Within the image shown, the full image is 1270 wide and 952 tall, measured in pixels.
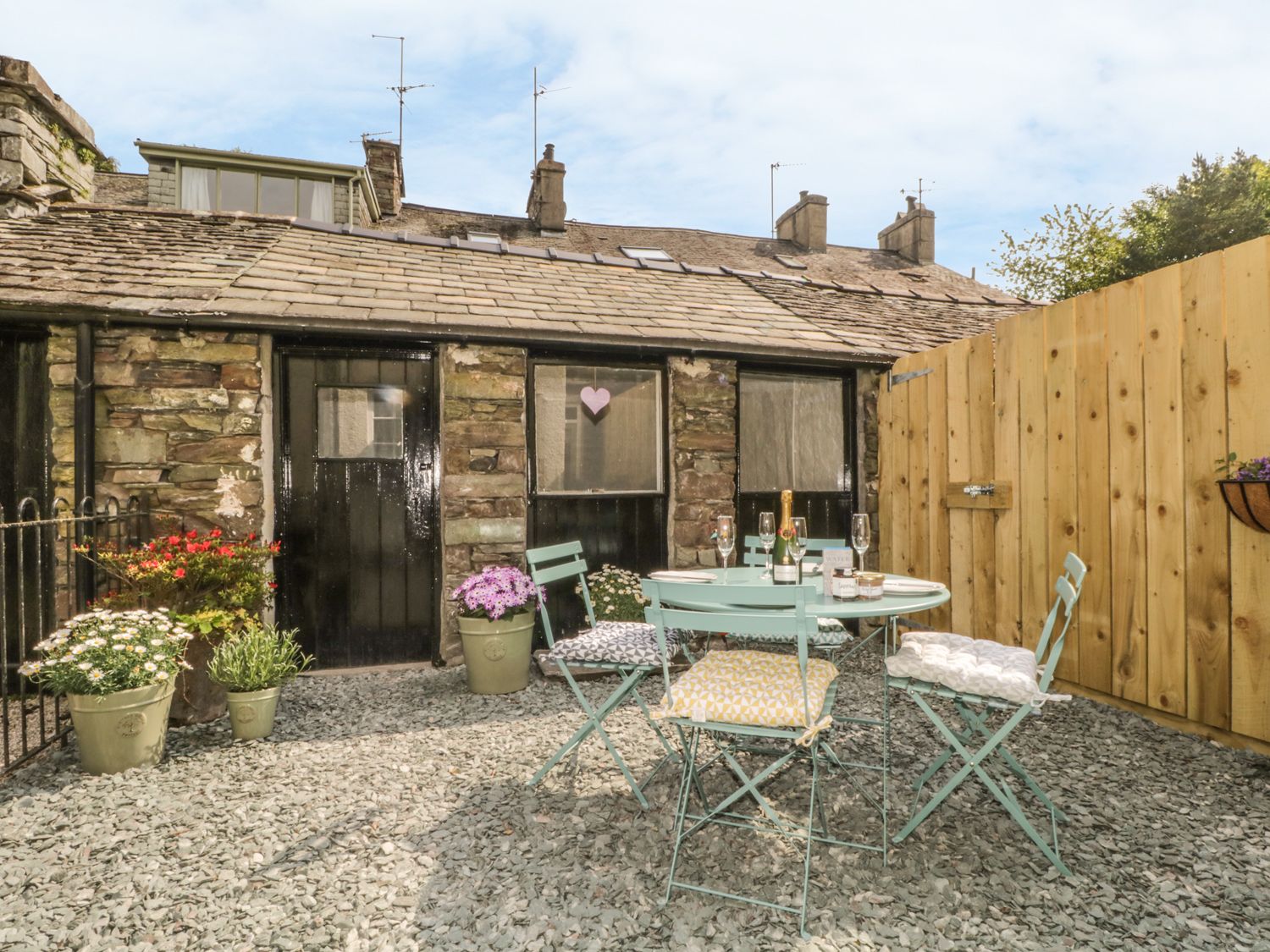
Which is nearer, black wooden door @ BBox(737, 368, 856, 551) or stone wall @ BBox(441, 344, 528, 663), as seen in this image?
stone wall @ BBox(441, 344, 528, 663)

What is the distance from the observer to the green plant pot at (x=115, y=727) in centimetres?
318

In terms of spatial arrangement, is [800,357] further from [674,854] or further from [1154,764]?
[674,854]

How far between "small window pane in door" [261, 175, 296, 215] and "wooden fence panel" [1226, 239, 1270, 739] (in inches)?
496

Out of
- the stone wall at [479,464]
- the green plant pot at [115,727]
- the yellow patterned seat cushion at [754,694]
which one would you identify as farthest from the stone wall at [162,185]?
the yellow patterned seat cushion at [754,694]

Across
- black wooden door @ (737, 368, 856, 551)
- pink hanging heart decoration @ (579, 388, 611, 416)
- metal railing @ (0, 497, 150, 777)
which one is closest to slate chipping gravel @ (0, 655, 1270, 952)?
metal railing @ (0, 497, 150, 777)

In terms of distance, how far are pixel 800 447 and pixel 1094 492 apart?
257 centimetres

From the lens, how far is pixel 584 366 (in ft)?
18.3

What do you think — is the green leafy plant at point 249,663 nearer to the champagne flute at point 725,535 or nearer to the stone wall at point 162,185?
the champagne flute at point 725,535

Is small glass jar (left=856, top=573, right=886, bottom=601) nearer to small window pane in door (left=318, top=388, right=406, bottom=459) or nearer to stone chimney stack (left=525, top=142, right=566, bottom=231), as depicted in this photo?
small window pane in door (left=318, top=388, right=406, bottom=459)

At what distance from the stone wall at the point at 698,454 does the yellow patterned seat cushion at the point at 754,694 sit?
287 cm

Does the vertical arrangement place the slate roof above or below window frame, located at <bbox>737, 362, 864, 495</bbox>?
above

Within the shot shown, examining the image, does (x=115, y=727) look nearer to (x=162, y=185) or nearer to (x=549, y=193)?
(x=162, y=185)

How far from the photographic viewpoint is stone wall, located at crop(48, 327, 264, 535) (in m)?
4.46

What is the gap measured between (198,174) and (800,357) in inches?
433
